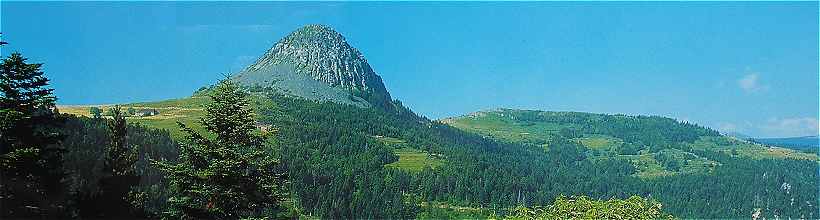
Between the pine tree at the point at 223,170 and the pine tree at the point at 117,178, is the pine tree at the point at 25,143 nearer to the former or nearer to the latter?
the pine tree at the point at 223,170

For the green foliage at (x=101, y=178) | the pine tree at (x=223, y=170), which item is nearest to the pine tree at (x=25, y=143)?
the green foliage at (x=101, y=178)

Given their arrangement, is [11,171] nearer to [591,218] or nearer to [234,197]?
[234,197]

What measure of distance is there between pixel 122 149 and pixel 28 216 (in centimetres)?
3024

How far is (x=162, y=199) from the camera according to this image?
14925cm

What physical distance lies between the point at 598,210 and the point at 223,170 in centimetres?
1802

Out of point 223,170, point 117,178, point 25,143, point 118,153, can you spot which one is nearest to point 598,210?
point 223,170

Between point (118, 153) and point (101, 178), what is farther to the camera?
point (118, 153)

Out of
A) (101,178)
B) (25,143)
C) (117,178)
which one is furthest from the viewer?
(117,178)

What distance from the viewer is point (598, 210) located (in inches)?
1288

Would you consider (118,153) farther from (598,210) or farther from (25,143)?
(598,210)

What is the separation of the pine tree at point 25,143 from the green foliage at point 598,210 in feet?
76.4

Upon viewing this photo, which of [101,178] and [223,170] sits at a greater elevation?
[223,170]

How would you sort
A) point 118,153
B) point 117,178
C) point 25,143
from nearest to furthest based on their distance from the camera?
point 25,143, point 117,178, point 118,153

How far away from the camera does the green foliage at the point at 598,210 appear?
106ft
